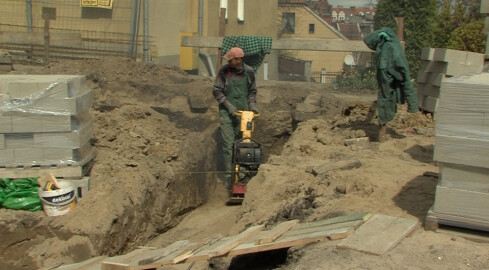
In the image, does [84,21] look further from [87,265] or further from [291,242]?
[291,242]

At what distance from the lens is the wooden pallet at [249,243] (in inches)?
175

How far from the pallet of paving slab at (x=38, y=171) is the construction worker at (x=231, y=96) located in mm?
2890

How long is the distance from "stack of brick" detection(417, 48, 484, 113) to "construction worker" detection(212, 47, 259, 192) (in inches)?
119

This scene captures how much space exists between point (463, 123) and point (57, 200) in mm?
3972

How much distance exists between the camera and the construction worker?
8.74 metres

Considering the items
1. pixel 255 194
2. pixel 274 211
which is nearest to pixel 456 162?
pixel 274 211

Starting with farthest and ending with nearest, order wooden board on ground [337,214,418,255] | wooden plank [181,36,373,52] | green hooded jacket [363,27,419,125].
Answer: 1. wooden plank [181,36,373,52]
2. green hooded jacket [363,27,419,125]
3. wooden board on ground [337,214,418,255]

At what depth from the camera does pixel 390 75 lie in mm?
7816

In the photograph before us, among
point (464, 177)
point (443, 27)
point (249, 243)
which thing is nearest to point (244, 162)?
point (249, 243)

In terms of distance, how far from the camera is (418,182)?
19.5 feet

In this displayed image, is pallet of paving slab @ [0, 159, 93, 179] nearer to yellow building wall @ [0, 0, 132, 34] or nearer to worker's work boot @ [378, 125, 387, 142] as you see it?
worker's work boot @ [378, 125, 387, 142]

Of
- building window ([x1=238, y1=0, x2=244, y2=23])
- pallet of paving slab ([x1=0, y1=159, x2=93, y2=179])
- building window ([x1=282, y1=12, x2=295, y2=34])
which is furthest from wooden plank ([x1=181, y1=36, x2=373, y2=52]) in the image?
building window ([x1=282, y1=12, x2=295, y2=34])

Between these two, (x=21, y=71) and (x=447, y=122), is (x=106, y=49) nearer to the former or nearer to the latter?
(x=21, y=71)

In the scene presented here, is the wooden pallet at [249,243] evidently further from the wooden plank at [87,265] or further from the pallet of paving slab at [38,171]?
the pallet of paving slab at [38,171]
